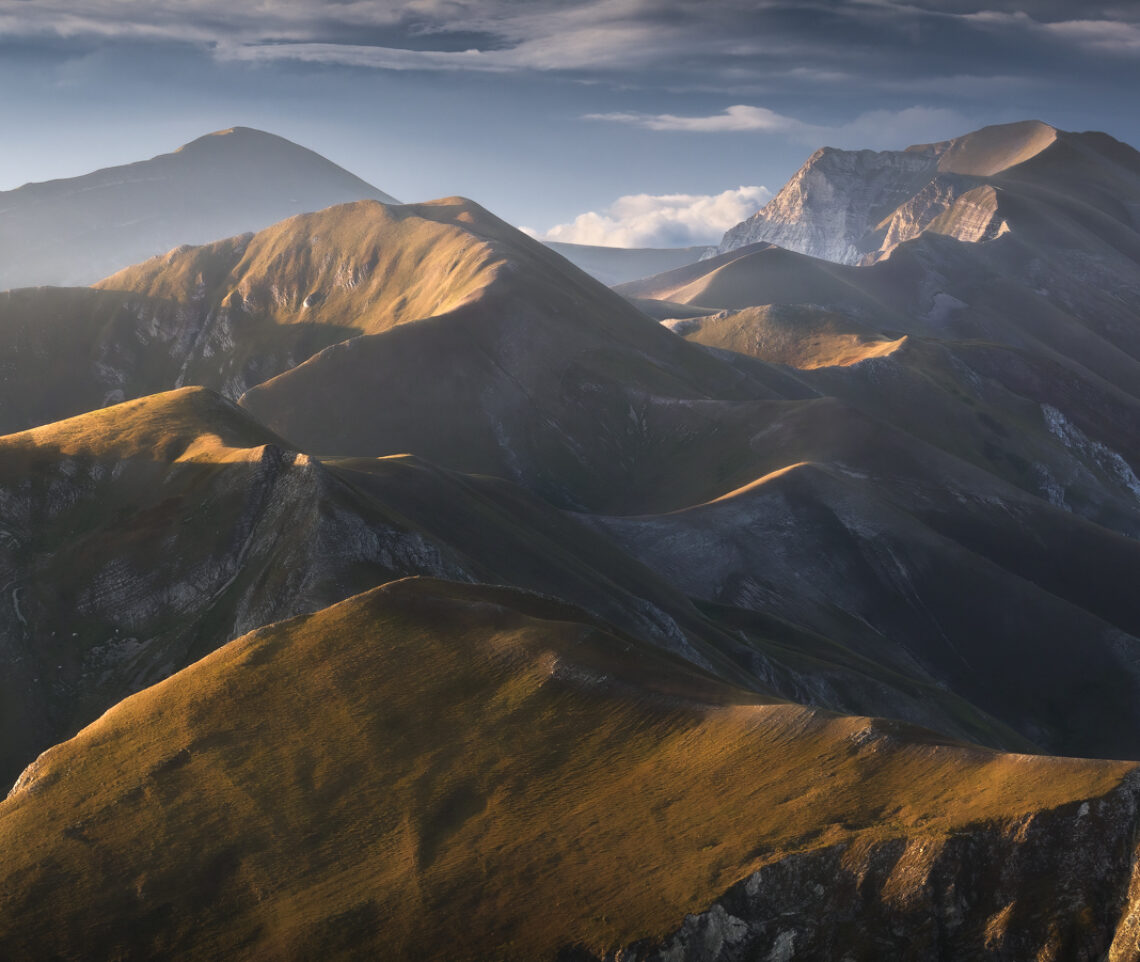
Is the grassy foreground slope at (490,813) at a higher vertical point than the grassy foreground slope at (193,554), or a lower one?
higher

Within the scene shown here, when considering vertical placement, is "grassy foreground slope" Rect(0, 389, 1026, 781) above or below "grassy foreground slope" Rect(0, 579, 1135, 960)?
below

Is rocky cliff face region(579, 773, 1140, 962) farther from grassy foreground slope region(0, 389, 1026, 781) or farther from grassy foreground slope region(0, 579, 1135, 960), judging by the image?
grassy foreground slope region(0, 389, 1026, 781)

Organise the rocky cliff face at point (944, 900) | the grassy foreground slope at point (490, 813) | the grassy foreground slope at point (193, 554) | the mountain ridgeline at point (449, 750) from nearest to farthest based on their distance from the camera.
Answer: the rocky cliff face at point (944, 900)
the grassy foreground slope at point (490, 813)
the mountain ridgeline at point (449, 750)
the grassy foreground slope at point (193, 554)

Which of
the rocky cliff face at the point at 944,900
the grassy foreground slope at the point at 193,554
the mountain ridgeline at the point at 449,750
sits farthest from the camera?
the grassy foreground slope at the point at 193,554

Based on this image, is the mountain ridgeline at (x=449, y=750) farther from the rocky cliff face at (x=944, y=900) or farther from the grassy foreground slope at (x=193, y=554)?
the grassy foreground slope at (x=193, y=554)

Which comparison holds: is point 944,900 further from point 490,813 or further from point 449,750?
point 449,750

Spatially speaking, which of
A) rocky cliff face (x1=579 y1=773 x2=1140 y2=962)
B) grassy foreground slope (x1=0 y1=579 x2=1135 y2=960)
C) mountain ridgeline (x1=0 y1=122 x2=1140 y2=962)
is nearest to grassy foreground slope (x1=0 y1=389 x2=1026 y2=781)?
mountain ridgeline (x1=0 y1=122 x2=1140 y2=962)

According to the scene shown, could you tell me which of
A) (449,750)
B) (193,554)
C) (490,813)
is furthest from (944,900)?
(193,554)

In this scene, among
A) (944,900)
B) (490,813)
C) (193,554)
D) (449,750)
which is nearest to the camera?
(944,900)

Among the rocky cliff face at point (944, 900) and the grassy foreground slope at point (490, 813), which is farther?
the grassy foreground slope at point (490, 813)

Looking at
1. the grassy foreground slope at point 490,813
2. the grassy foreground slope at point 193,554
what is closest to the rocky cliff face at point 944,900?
the grassy foreground slope at point 490,813
